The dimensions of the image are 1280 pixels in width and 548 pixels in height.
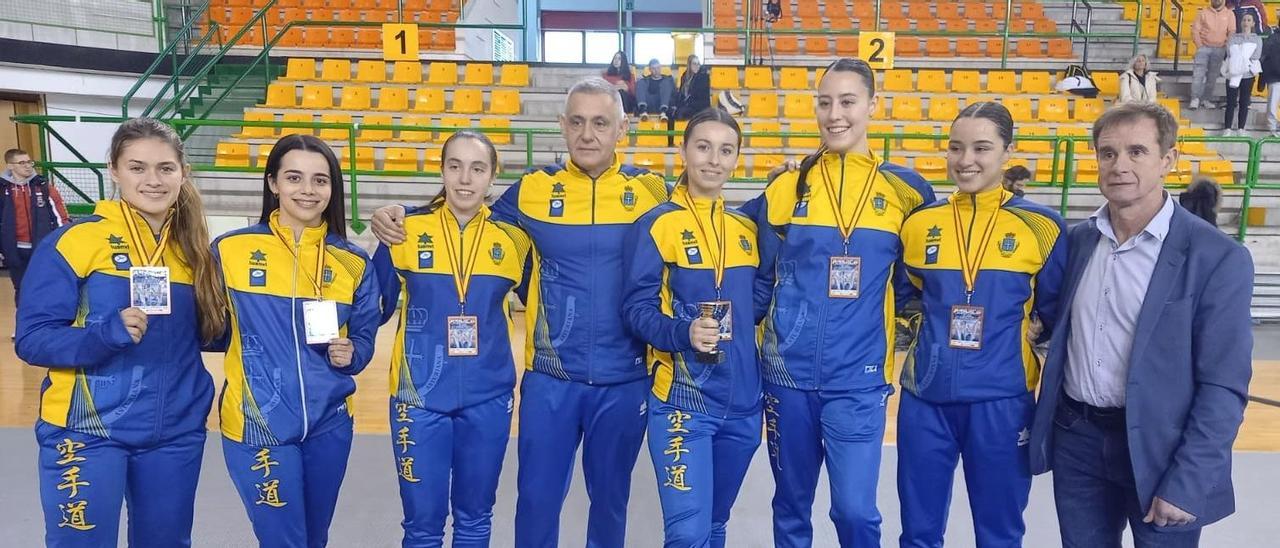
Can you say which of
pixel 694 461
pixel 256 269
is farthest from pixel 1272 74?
pixel 256 269

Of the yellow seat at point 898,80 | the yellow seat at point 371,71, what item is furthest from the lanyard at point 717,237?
the yellow seat at point 371,71

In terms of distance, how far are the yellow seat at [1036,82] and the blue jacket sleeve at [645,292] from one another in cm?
1038

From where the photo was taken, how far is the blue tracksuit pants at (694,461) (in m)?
2.30

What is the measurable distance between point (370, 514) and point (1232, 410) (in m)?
3.12

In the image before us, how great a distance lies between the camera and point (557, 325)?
2527 mm

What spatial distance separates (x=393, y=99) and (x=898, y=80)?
7.29m

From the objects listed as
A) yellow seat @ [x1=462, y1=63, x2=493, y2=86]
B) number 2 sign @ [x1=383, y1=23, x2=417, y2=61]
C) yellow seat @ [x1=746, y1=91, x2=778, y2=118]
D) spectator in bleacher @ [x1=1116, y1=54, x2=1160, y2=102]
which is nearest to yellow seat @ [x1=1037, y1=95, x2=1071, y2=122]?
spectator in bleacher @ [x1=1116, y1=54, x2=1160, y2=102]

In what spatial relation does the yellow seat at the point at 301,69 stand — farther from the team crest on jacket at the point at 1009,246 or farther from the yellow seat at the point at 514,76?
the team crest on jacket at the point at 1009,246

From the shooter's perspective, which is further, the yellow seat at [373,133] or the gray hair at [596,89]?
the yellow seat at [373,133]

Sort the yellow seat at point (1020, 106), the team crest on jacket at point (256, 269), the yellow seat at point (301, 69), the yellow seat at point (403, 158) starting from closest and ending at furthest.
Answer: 1. the team crest on jacket at point (256, 269)
2. the yellow seat at point (403, 158)
3. the yellow seat at point (1020, 106)
4. the yellow seat at point (301, 69)

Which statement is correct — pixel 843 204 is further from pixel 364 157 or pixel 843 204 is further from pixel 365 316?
pixel 364 157

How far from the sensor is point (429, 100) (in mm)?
10789

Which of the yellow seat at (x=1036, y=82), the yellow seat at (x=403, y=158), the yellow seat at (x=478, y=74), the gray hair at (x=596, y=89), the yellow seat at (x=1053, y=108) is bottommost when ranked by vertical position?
the gray hair at (x=596, y=89)

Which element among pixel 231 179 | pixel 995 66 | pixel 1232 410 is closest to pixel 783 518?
pixel 1232 410
